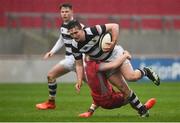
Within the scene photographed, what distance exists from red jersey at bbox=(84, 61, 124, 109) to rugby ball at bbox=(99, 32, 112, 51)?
1.23 feet

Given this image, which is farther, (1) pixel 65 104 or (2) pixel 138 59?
(2) pixel 138 59

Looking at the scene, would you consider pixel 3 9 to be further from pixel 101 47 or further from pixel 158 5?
pixel 101 47

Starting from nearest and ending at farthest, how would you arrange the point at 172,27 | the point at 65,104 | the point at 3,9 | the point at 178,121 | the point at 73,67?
the point at 178,121 → the point at 73,67 → the point at 65,104 → the point at 172,27 → the point at 3,9

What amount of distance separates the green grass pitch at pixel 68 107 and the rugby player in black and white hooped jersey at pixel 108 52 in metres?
0.53

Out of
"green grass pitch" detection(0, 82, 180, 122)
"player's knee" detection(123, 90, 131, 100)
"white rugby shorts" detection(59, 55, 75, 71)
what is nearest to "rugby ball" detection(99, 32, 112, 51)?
"player's knee" detection(123, 90, 131, 100)

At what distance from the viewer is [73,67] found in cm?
1490

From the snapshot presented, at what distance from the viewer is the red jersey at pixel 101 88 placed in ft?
40.2

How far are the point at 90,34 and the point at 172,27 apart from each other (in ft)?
63.9

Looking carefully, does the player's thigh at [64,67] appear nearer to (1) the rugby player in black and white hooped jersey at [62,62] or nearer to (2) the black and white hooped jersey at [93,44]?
(1) the rugby player in black and white hooped jersey at [62,62]

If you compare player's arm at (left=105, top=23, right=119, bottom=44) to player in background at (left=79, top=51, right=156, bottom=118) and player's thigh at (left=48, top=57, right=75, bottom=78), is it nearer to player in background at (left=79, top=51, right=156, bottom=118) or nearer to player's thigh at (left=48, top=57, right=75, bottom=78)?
player in background at (left=79, top=51, right=156, bottom=118)

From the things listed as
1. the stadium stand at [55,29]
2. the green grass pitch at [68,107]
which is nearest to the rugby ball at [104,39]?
the green grass pitch at [68,107]

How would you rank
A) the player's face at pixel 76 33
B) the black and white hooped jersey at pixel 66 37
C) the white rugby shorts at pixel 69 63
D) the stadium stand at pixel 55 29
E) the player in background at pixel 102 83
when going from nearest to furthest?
the player's face at pixel 76 33, the player in background at pixel 102 83, the black and white hooped jersey at pixel 66 37, the white rugby shorts at pixel 69 63, the stadium stand at pixel 55 29

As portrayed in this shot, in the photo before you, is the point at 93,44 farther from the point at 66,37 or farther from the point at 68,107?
the point at 68,107

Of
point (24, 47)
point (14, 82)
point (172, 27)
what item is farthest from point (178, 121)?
point (172, 27)
